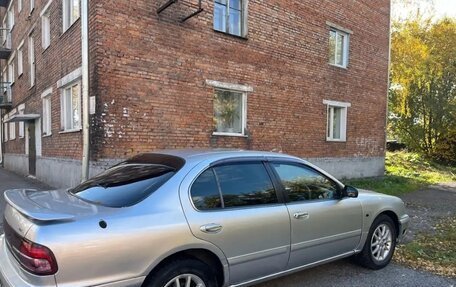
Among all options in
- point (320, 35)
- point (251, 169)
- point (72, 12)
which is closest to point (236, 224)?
point (251, 169)

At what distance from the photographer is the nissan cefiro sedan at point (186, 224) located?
108 inches

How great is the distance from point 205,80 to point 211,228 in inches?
275

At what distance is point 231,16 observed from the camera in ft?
35.2

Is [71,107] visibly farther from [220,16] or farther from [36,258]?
[36,258]

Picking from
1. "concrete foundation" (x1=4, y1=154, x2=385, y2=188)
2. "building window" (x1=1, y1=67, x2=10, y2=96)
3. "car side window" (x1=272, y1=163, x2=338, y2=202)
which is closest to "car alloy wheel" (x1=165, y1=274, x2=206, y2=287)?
"car side window" (x1=272, y1=163, x2=338, y2=202)

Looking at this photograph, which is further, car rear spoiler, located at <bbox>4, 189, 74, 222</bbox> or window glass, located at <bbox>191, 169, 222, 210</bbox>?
window glass, located at <bbox>191, 169, 222, 210</bbox>

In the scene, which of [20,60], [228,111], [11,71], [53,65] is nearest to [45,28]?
[53,65]

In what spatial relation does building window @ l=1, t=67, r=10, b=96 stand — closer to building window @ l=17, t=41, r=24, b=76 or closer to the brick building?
building window @ l=17, t=41, r=24, b=76

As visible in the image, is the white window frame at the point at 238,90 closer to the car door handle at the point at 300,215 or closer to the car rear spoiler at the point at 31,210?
the car door handle at the point at 300,215

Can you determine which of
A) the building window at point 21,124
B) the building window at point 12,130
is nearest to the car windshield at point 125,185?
the building window at point 21,124

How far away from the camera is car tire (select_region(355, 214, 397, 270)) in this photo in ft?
15.8

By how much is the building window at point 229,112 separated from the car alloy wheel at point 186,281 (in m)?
7.12

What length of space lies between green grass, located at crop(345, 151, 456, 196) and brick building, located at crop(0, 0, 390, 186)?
0.99 meters

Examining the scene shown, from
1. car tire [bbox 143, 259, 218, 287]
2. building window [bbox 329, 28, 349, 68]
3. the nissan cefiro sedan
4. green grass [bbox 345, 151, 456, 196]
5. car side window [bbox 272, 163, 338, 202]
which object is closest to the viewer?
the nissan cefiro sedan
